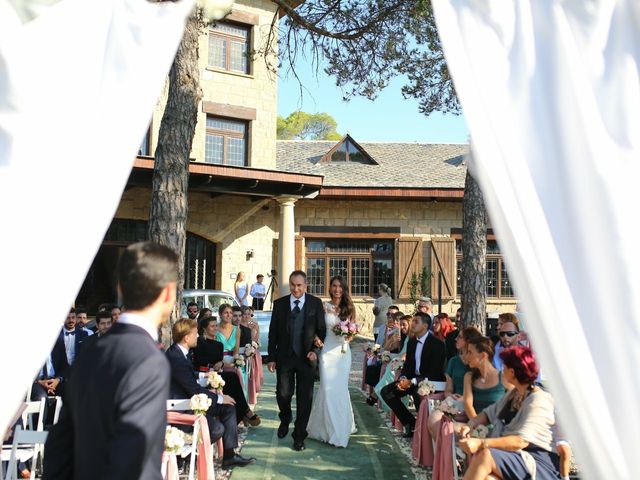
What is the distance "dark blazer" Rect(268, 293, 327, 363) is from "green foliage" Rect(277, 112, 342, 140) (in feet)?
161

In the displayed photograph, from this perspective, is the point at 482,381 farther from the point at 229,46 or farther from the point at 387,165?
the point at 387,165

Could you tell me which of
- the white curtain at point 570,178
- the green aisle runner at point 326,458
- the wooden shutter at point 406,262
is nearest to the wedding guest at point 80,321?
the green aisle runner at point 326,458

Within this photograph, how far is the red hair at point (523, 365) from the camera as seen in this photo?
15.1ft

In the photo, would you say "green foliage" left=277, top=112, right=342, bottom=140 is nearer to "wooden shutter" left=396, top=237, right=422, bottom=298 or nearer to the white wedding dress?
"wooden shutter" left=396, top=237, right=422, bottom=298

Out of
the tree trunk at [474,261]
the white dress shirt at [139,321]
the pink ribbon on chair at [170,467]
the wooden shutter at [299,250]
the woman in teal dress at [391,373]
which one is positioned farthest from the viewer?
the wooden shutter at [299,250]

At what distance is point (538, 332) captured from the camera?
2268 mm

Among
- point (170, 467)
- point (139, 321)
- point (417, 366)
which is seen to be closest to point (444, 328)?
point (417, 366)

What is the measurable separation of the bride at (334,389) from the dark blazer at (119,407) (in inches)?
226

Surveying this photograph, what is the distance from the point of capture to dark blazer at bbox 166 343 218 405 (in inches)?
242

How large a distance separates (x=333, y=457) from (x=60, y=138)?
221 inches

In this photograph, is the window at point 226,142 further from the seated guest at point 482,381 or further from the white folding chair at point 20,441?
the white folding chair at point 20,441

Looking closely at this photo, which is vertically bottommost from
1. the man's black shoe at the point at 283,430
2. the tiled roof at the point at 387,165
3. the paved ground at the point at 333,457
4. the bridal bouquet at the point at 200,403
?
the paved ground at the point at 333,457

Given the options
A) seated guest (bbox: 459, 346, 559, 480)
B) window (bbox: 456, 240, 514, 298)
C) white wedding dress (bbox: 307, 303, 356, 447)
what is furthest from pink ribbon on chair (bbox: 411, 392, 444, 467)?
window (bbox: 456, 240, 514, 298)

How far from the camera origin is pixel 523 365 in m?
4.60
